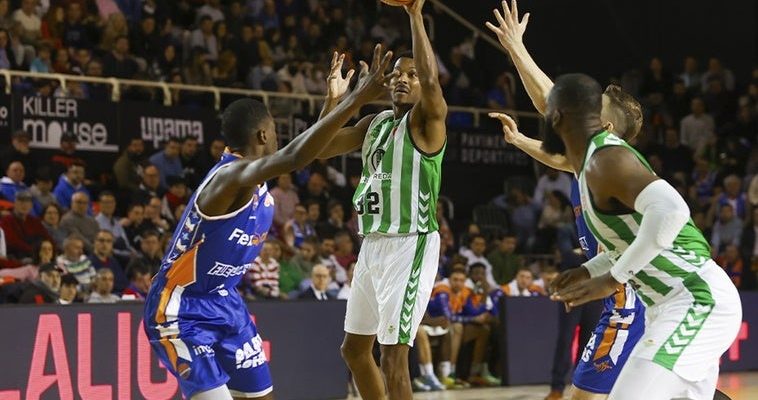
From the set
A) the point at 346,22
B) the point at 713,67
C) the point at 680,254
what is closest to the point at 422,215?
the point at 680,254

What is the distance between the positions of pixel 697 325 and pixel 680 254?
0.98ft

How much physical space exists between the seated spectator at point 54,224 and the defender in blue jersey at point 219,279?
6761mm

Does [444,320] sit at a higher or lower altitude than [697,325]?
lower

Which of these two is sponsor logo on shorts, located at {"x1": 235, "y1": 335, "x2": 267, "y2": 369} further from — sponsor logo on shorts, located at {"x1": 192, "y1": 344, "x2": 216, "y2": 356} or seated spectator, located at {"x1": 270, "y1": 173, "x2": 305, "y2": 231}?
seated spectator, located at {"x1": 270, "y1": 173, "x2": 305, "y2": 231}

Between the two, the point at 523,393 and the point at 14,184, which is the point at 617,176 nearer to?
the point at 523,393

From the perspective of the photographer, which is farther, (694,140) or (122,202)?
(694,140)

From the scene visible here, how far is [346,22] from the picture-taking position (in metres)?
18.8

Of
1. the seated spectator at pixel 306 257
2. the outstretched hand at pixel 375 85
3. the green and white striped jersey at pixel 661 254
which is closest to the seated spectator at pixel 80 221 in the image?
the seated spectator at pixel 306 257

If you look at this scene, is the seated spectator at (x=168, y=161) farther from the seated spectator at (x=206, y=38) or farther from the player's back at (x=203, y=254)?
the player's back at (x=203, y=254)

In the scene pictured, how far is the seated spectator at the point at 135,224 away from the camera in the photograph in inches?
496

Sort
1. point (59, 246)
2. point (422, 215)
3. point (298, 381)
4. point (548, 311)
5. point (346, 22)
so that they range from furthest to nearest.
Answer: point (346, 22) < point (548, 311) < point (59, 246) < point (298, 381) < point (422, 215)

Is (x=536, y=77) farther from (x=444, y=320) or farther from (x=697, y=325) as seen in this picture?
(x=444, y=320)

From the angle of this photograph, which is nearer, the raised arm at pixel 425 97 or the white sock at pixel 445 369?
the raised arm at pixel 425 97

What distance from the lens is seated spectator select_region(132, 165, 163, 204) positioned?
1313cm
